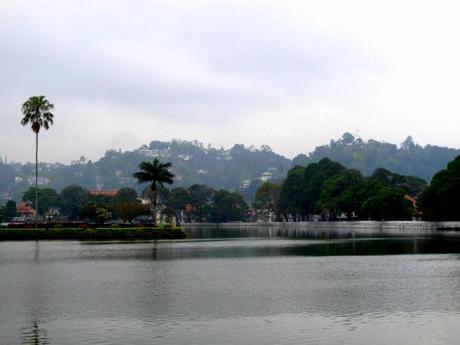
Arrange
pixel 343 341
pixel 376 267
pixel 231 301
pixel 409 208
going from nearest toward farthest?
1. pixel 343 341
2. pixel 231 301
3. pixel 376 267
4. pixel 409 208

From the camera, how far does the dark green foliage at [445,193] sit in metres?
139

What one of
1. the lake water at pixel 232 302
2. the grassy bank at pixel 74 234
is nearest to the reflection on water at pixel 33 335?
the lake water at pixel 232 302

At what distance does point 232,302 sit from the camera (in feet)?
117

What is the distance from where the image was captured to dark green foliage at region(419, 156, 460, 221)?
455ft

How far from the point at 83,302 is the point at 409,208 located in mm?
156247

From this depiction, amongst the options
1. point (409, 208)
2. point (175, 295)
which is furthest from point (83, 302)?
point (409, 208)

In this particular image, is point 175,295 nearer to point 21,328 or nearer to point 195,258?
point 21,328

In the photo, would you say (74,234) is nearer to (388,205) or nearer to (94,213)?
(94,213)

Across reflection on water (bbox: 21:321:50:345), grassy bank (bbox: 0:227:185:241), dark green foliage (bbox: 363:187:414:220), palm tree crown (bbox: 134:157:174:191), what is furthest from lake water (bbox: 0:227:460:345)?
dark green foliage (bbox: 363:187:414:220)

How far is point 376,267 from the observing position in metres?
54.1

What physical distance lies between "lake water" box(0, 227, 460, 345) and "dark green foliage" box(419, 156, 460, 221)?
271 ft

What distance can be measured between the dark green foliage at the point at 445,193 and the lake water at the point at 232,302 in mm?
82596

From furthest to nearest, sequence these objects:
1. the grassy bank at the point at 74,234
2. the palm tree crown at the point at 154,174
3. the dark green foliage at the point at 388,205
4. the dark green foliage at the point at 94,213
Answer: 1. the dark green foliage at the point at 388,205
2. the dark green foliage at the point at 94,213
3. the palm tree crown at the point at 154,174
4. the grassy bank at the point at 74,234

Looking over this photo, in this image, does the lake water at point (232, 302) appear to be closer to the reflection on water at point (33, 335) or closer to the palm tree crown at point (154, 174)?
the reflection on water at point (33, 335)
